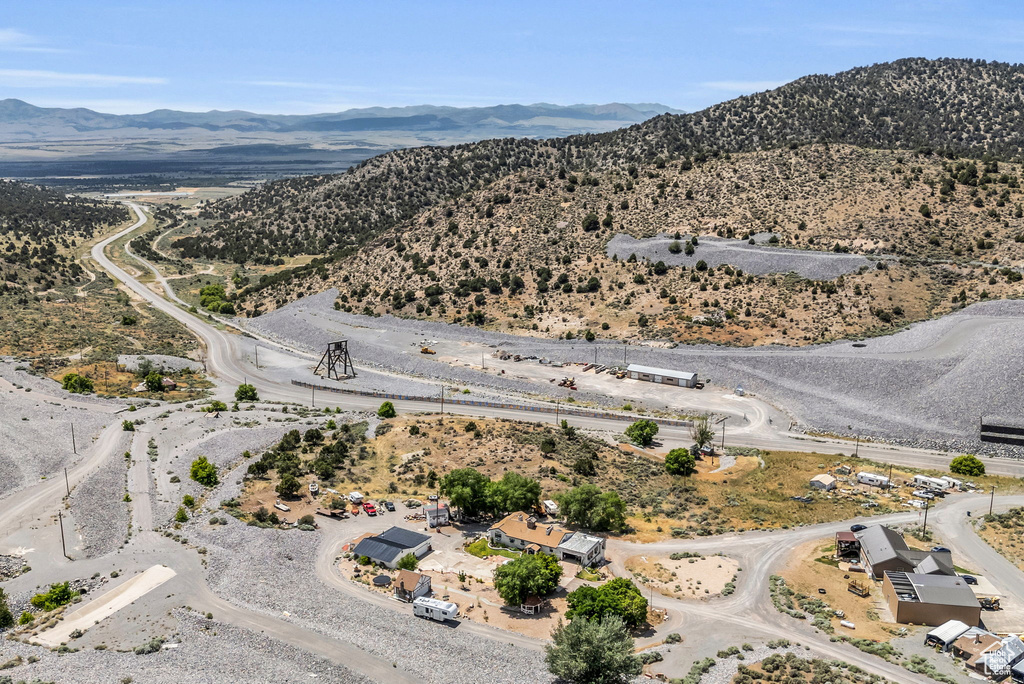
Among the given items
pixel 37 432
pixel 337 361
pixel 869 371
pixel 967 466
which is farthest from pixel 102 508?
pixel 869 371

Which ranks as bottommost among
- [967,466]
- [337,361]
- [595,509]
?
[967,466]

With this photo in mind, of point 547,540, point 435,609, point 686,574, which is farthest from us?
point 547,540

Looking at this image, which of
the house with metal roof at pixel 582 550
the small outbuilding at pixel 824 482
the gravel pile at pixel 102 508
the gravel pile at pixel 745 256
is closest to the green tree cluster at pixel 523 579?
the house with metal roof at pixel 582 550

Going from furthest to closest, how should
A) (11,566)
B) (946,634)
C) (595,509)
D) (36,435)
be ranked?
1. (36,435)
2. (595,509)
3. (11,566)
4. (946,634)

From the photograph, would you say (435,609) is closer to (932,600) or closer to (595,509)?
(595,509)

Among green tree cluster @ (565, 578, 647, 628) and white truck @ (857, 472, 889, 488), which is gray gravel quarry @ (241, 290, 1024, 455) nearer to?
white truck @ (857, 472, 889, 488)

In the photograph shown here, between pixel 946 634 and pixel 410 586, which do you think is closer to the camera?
pixel 946 634

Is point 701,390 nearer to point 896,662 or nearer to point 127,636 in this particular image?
point 896,662

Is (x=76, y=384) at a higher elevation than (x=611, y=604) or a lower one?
higher
